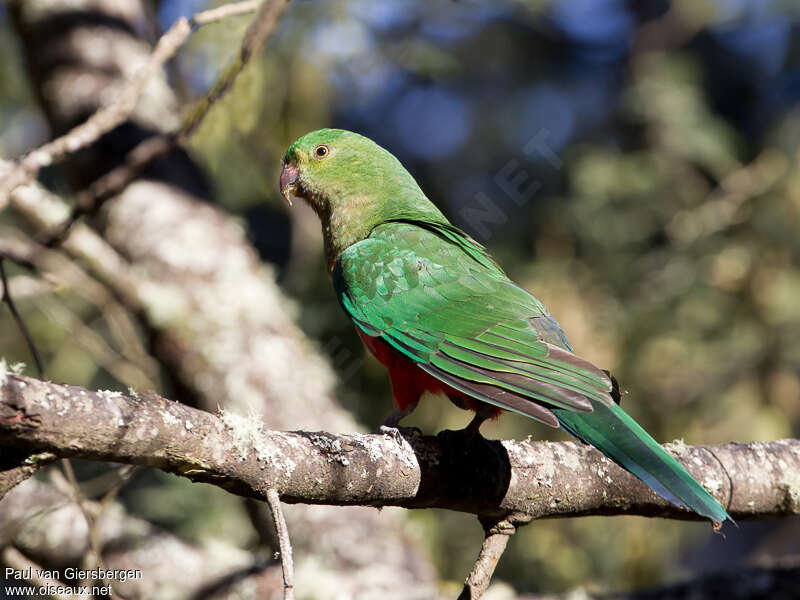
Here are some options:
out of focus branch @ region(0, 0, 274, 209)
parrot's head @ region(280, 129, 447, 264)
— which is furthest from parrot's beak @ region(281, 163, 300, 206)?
out of focus branch @ region(0, 0, 274, 209)

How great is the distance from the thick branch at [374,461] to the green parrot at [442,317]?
23 centimetres

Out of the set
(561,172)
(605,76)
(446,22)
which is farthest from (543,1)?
(605,76)

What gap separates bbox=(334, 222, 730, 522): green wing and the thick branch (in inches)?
9.2

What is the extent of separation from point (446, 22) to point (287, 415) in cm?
331

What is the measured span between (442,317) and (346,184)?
3.56ft

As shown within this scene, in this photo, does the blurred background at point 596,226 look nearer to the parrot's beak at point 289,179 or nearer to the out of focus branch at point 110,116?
the parrot's beak at point 289,179

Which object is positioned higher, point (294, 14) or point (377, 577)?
point (294, 14)

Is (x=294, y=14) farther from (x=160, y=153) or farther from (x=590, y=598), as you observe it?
(x=590, y=598)

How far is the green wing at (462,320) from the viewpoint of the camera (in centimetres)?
238

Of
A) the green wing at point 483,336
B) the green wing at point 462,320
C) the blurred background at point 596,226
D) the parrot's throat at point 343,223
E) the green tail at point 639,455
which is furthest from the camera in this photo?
the blurred background at point 596,226

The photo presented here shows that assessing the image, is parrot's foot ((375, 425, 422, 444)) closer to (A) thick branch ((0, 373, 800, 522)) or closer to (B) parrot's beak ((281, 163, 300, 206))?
(A) thick branch ((0, 373, 800, 522))

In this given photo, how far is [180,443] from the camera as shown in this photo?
1722mm

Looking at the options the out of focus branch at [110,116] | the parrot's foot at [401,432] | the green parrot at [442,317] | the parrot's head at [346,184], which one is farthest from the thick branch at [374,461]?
the parrot's head at [346,184]

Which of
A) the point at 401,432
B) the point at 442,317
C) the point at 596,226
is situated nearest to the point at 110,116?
the point at 442,317
